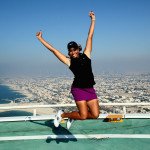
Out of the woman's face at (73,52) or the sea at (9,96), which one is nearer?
the woman's face at (73,52)

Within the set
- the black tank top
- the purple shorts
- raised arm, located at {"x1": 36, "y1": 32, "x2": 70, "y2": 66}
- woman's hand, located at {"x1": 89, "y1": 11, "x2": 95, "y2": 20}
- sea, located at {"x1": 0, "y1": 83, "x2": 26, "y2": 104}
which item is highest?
woman's hand, located at {"x1": 89, "y1": 11, "x2": 95, "y2": 20}

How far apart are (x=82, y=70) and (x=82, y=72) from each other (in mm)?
39

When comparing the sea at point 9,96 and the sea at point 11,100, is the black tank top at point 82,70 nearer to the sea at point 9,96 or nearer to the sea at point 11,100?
the sea at point 11,100

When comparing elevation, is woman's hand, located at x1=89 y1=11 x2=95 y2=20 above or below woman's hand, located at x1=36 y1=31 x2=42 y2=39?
above

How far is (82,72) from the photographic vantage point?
5.34 m

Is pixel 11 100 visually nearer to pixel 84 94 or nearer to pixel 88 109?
pixel 88 109

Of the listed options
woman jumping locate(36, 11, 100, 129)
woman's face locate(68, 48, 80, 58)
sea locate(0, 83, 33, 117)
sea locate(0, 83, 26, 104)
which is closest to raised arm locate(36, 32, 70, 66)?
woman jumping locate(36, 11, 100, 129)

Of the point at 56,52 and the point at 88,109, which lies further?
the point at 88,109

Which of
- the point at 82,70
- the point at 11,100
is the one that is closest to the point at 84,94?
the point at 82,70

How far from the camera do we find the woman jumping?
536 cm

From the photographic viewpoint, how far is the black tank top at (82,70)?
5.34m

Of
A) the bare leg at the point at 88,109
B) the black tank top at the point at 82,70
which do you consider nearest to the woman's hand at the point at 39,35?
the black tank top at the point at 82,70

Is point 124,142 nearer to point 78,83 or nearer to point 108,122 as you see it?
point 108,122

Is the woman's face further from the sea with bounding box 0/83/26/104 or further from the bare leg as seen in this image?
the sea with bounding box 0/83/26/104
